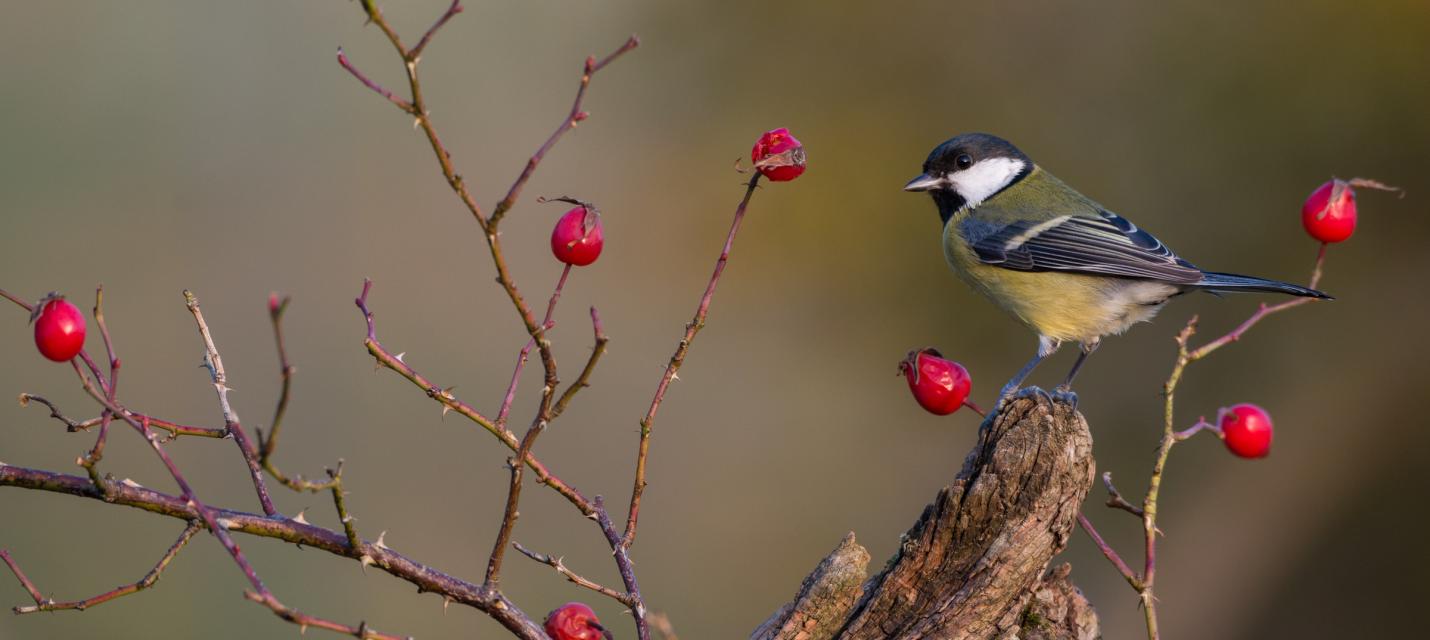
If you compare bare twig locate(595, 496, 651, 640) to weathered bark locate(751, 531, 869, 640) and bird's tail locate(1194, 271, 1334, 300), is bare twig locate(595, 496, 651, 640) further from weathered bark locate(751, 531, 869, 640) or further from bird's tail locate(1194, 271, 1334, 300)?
bird's tail locate(1194, 271, 1334, 300)

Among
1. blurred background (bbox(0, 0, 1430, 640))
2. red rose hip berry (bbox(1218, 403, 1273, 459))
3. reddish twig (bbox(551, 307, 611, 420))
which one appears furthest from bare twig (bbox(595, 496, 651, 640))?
blurred background (bbox(0, 0, 1430, 640))

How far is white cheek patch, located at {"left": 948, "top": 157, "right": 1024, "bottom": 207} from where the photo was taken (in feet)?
13.3

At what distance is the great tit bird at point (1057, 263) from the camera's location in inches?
142

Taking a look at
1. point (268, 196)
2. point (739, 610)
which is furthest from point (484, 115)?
point (739, 610)

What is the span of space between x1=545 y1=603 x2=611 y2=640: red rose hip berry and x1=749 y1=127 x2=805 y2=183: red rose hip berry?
85 centimetres

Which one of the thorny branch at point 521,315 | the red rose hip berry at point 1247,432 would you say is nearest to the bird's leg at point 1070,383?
the red rose hip berry at point 1247,432

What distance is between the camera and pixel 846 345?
625 centimetres

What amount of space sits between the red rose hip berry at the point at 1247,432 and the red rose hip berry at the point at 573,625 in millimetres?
1325

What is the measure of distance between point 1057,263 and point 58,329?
9.07 feet

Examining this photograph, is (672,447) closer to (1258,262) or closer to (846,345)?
(846,345)

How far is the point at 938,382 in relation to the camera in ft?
8.36

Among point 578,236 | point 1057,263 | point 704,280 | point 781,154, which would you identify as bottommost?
point 578,236

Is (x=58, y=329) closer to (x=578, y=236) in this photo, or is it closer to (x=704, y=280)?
(x=578, y=236)

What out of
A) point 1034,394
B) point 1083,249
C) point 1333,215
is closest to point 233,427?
point 1034,394
